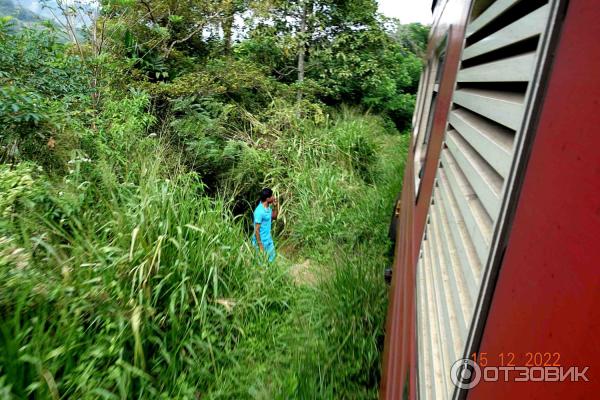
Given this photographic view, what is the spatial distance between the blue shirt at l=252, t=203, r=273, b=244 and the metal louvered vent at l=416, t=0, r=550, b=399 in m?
3.17

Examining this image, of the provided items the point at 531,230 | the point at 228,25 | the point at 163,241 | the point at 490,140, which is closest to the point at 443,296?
the point at 490,140

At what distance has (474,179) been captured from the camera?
0.82 meters

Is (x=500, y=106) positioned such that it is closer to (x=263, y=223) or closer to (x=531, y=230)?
(x=531, y=230)

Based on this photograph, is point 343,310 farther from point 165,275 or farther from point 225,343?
point 165,275

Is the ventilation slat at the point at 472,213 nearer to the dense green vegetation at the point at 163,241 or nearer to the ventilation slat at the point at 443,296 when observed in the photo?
the ventilation slat at the point at 443,296

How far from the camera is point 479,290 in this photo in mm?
602

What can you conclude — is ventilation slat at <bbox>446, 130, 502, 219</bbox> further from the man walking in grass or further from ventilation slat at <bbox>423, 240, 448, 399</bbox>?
the man walking in grass

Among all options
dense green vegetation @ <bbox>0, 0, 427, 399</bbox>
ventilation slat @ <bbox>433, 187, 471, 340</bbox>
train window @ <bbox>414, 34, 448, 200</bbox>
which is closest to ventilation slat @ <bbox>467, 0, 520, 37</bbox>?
ventilation slat @ <bbox>433, 187, 471, 340</bbox>

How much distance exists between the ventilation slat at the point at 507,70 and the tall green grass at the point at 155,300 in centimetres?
196

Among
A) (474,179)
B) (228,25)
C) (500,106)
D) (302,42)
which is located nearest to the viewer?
(500,106)

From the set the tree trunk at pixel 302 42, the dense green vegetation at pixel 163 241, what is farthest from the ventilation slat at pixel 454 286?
the tree trunk at pixel 302 42

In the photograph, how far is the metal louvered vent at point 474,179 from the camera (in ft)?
2.10

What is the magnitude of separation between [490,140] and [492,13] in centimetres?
37

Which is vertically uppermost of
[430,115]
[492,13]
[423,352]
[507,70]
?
[492,13]
